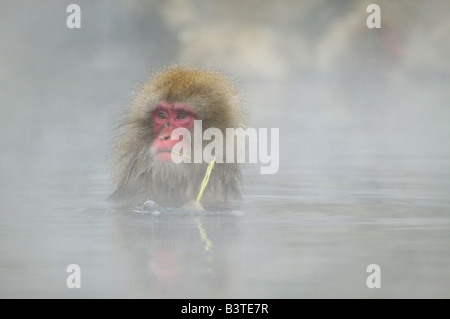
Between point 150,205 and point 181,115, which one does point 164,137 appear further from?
point 150,205

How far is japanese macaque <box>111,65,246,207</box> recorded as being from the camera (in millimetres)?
Result: 6285

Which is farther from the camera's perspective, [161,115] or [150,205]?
[161,115]

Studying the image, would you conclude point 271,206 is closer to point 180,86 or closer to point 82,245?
point 180,86

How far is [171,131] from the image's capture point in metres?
6.25

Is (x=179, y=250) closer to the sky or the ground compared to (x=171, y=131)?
closer to the ground

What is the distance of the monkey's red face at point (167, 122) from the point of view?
6.22 meters

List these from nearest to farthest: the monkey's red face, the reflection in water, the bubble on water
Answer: the reflection in water
the bubble on water
the monkey's red face

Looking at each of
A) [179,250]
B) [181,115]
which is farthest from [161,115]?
[179,250]

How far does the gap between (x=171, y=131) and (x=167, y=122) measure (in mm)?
69

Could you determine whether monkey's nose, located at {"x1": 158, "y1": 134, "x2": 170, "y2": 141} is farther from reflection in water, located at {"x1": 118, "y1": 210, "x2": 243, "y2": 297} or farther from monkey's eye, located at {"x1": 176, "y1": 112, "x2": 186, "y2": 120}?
reflection in water, located at {"x1": 118, "y1": 210, "x2": 243, "y2": 297}

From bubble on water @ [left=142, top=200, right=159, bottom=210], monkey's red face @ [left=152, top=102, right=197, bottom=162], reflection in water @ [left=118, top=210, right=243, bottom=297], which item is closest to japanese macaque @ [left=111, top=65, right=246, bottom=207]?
monkey's red face @ [left=152, top=102, right=197, bottom=162]

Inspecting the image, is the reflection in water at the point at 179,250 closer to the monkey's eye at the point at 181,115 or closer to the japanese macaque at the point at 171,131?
the japanese macaque at the point at 171,131

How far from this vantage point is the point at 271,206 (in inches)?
252
